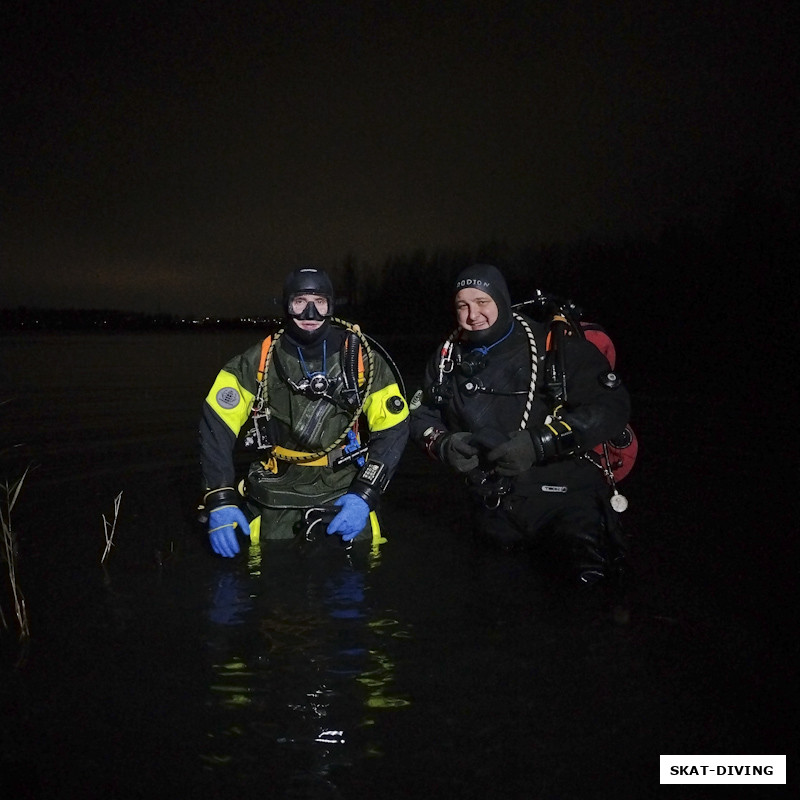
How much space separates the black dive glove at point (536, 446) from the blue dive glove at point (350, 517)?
909 millimetres

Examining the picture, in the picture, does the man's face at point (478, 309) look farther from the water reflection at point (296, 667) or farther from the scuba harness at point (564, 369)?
the water reflection at point (296, 667)

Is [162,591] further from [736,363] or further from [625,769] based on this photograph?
[736,363]

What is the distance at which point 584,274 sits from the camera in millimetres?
42406

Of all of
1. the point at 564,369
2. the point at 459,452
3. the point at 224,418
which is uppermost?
the point at 564,369

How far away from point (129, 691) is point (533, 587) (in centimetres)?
238

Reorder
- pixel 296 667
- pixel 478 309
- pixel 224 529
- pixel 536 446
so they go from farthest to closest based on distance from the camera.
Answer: pixel 478 309 → pixel 224 529 → pixel 536 446 → pixel 296 667

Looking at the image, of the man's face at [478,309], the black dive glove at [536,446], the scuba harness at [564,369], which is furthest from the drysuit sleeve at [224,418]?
the scuba harness at [564,369]

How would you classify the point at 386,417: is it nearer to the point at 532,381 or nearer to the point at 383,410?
the point at 383,410

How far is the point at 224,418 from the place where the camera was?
518 cm

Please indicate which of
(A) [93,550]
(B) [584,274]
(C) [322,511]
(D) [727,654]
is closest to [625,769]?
(D) [727,654]

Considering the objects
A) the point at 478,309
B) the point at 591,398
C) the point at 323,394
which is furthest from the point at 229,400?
the point at 591,398

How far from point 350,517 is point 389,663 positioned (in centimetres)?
148

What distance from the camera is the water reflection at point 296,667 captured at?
2.97m

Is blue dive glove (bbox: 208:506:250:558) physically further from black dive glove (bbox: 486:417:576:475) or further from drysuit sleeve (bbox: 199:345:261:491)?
black dive glove (bbox: 486:417:576:475)
